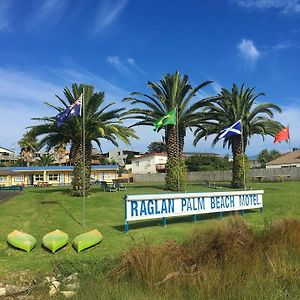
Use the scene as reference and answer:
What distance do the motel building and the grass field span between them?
41.7 metres

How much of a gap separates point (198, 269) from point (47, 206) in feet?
46.7

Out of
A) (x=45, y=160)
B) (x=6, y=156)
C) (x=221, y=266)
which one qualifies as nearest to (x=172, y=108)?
(x=221, y=266)

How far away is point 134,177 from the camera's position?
7238 cm

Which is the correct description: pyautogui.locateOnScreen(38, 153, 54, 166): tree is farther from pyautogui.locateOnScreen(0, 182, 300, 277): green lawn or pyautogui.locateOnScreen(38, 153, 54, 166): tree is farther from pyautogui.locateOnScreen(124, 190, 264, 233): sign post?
pyautogui.locateOnScreen(124, 190, 264, 233): sign post

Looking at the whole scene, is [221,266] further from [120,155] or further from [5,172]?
[120,155]

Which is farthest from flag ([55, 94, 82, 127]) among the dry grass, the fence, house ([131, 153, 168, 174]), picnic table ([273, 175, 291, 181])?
house ([131, 153, 168, 174])

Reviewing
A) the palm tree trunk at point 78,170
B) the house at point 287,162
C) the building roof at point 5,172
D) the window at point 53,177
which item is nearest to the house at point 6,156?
the window at point 53,177

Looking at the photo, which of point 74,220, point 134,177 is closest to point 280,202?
point 74,220

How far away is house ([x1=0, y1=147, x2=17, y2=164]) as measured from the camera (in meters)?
107

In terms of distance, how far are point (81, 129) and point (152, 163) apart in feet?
191

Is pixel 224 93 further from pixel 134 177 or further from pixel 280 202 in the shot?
pixel 134 177

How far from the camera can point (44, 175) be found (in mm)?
67062

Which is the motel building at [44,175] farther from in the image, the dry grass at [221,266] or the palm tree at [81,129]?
the dry grass at [221,266]

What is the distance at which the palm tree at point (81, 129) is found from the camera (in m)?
25.9
